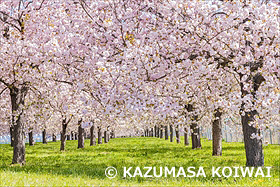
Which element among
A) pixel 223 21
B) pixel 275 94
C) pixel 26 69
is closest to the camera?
pixel 275 94

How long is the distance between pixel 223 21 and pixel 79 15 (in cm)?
616

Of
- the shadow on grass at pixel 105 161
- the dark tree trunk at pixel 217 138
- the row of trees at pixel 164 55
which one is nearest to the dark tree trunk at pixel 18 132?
the shadow on grass at pixel 105 161

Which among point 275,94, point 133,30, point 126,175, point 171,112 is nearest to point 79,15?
point 133,30

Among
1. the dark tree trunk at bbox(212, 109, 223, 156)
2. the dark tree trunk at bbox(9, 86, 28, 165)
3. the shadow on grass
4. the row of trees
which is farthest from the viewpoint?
the dark tree trunk at bbox(212, 109, 223, 156)

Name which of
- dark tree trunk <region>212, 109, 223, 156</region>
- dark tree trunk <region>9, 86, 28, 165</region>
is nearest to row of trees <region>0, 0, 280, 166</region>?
dark tree trunk <region>9, 86, 28, 165</region>

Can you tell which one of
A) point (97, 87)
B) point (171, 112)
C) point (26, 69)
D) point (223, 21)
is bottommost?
point (171, 112)

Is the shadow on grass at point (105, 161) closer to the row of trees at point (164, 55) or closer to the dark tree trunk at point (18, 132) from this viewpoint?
the dark tree trunk at point (18, 132)

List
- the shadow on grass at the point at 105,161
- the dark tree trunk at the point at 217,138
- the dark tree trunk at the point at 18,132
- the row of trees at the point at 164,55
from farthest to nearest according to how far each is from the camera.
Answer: the dark tree trunk at the point at 217,138 → the dark tree trunk at the point at 18,132 → the shadow on grass at the point at 105,161 → the row of trees at the point at 164,55

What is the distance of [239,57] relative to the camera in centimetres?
827

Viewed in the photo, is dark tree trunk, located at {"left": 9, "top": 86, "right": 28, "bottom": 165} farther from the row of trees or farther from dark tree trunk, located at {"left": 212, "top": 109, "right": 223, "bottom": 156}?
dark tree trunk, located at {"left": 212, "top": 109, "right": 223, "bottom": 156}

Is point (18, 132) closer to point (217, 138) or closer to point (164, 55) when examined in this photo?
point (164, 55)

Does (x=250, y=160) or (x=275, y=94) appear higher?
(x=275, y=94)

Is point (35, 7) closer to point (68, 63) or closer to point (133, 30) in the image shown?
point (68, 63)

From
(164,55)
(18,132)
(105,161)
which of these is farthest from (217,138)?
(18,132)
